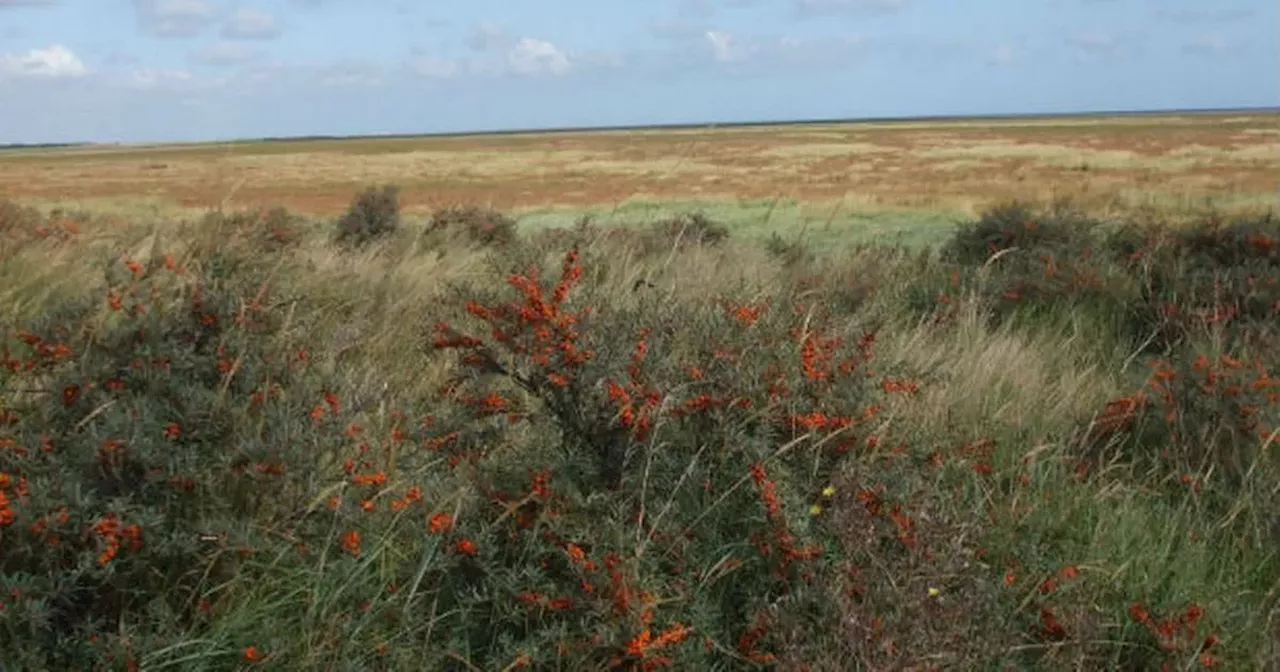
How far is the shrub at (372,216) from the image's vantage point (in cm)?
1416

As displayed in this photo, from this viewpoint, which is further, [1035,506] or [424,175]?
[424,175]

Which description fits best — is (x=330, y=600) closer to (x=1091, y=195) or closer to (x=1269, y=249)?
(x=1269, y=249)

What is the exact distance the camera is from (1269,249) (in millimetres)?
7637

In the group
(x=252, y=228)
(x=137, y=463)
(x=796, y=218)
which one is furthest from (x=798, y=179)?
(x=137, y=463)

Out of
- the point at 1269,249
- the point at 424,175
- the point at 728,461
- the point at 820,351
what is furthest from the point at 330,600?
the point at 424,175

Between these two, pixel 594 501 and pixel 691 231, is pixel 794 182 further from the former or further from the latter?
pixel 594 501

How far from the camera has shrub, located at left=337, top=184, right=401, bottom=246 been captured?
1416 centimetres

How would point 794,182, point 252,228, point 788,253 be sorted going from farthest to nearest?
point 794,182 → point 788,253 → point 252,228

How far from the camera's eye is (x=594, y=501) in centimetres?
283

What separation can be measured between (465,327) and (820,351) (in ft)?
4.97

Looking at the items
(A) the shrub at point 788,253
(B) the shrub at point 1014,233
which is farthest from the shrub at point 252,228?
(B) the shrub at point 1014,233

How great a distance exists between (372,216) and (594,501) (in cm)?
1263

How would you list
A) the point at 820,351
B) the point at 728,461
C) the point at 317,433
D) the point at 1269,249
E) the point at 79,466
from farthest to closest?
the point at 1269,249 → the point at 820,351 → the point at 728,461 → the point at 317,433 → the point at 79,466

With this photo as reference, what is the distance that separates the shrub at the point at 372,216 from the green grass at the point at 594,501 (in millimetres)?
10036
